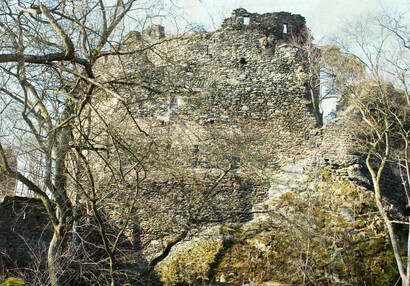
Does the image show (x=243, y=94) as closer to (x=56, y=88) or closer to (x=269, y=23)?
(x=269, y=23)

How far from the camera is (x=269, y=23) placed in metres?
12.9

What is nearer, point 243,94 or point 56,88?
point 56,88

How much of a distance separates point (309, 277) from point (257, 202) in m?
3.11

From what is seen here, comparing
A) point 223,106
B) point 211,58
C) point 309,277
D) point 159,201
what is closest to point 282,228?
point 309,277

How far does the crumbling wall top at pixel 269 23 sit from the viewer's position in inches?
504

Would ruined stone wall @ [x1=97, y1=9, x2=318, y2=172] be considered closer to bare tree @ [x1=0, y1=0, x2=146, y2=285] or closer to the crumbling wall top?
the crumbling wall top

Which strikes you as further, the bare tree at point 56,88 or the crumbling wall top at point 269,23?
the crumbling wall top at point 269,23

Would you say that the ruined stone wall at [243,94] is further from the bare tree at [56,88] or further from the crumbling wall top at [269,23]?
the bare tree at [56,88]

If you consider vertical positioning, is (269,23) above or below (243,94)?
above

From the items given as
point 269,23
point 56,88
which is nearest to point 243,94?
point 269,23

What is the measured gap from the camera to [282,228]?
364 inches

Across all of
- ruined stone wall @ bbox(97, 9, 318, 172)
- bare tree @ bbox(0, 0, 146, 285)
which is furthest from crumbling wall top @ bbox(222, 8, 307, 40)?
bare tree @ bbox(0, 0, 146, 285)

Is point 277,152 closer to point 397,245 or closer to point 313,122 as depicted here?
point 313,122

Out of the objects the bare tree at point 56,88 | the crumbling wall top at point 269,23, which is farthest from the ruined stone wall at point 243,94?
the bare tree at point 56,88
